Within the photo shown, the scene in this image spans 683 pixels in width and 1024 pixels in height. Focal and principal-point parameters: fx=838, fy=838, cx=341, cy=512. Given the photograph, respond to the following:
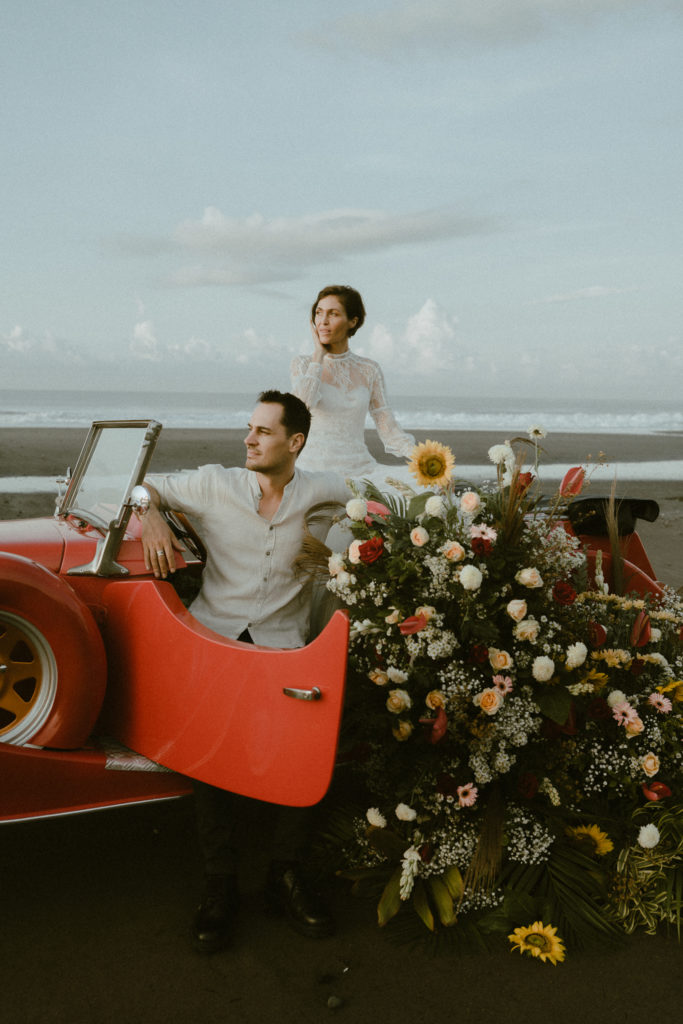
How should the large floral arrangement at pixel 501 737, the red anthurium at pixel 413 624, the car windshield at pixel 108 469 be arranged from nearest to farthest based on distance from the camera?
the red anthurium at pixel 413 624
the large floral arrangement at pixel 501 737
the car windshield at pixel 108 469

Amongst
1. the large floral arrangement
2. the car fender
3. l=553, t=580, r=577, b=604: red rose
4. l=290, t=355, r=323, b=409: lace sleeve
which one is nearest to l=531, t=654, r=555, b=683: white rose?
the large floral arrangement

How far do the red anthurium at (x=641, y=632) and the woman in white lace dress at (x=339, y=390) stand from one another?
220 centimetres

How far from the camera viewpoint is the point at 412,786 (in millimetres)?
2717

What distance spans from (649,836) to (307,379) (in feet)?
10.3

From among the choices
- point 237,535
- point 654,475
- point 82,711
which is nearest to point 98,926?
point 82,711

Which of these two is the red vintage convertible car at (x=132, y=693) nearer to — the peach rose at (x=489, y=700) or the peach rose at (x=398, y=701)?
the peach rose at (x=398, y=701)

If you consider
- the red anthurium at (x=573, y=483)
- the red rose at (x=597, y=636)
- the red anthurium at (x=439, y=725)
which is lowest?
the red anthurium at (x=439, y=725)

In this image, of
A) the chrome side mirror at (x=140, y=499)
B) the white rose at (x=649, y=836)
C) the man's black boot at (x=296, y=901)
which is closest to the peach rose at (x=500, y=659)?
the white rose at (x=649, y=836)

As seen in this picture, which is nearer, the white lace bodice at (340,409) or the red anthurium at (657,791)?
the red anthurium at (657,791)

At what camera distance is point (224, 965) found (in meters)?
2.46

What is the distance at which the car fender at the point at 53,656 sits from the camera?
2.62 m

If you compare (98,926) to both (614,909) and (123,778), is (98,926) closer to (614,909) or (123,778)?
(123,778)

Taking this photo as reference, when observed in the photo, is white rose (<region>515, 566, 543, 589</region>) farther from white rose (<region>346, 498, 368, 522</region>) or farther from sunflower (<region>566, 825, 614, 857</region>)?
sunflower (<region>566, 825, 614, 857</region>)

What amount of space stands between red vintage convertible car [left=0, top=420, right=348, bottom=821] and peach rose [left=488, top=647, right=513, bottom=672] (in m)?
0.55
